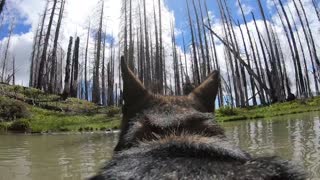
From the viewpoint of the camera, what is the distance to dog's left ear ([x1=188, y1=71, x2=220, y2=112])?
3381 mm

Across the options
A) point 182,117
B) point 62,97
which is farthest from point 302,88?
point 182,117

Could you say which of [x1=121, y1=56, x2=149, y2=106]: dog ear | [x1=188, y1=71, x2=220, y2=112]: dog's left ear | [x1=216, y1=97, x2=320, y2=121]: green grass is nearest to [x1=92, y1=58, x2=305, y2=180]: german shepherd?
[x1=121, y1=56, x2=149, y2=106]: dog ear

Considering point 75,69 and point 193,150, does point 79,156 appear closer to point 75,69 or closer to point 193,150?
point 193,150

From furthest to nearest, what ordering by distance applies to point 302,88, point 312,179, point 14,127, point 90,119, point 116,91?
point 116,91 < point 302,88 < point 90,119 < point 14,127 < point 312,179

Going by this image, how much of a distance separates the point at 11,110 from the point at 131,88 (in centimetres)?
2203

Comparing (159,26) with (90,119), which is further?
(159,26)

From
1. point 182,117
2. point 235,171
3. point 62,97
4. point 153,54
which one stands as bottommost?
point 235,171

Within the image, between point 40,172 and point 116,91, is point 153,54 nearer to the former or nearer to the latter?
point 116,91

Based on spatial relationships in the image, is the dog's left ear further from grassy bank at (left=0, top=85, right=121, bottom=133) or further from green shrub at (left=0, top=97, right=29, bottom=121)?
green shrub at (left=0, top=97, right=29, bottom=121)

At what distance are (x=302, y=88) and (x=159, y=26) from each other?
1685 cm

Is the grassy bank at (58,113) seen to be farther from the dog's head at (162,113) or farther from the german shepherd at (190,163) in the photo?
the german shepherd at (190,163)

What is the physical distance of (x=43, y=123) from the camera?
2153 centimetres

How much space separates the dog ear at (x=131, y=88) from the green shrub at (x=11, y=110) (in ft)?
70.0

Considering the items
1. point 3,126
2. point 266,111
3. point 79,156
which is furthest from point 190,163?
point 266,111
